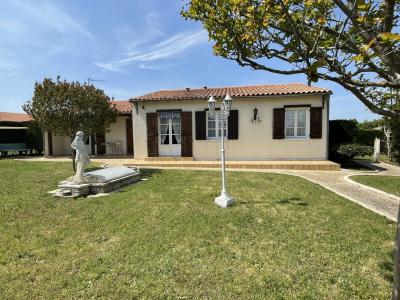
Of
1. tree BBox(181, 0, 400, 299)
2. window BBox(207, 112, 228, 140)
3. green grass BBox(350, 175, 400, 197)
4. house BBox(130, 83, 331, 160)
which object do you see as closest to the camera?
tree BBox(181, 0, 400, 299)

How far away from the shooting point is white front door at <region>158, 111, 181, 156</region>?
590 inches

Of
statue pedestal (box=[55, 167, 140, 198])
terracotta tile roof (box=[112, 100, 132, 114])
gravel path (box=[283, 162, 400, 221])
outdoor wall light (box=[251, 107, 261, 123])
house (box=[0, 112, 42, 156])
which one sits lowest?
gravel path (box=[283, 162, 400, 221])

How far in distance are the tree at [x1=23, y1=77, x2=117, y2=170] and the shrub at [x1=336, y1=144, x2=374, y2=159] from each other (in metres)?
11.1

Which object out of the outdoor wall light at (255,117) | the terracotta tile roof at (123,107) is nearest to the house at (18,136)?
the terracotta tile roof at (123,107)

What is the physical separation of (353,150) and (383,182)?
11.3ft

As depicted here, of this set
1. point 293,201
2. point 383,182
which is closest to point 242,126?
point 383,182

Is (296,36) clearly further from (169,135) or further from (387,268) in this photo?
(169,135)

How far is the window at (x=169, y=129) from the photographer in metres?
14.9

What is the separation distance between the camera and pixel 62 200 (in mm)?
7168

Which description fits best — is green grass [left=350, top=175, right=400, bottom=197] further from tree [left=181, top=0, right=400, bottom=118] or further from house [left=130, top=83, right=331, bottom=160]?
tree [left=181, top=0, right=400, bottom=118]

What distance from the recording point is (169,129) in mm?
15062

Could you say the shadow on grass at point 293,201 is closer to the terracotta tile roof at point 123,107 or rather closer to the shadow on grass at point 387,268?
the shadow on grass at point 387,268

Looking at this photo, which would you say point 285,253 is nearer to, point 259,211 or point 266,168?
point 259,211

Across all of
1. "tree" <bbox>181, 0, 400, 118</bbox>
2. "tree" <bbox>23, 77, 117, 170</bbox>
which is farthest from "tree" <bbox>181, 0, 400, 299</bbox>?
"tree" <bbox>23, 77, 117, 170</bbox>
